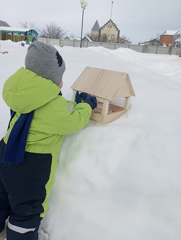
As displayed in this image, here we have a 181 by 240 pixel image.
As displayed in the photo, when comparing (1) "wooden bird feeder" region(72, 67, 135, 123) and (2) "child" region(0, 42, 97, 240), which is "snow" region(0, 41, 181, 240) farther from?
(2) "child" region(0, 42, 97, 240)

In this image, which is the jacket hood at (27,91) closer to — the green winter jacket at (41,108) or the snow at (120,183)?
the green winter jacket at (41,108)

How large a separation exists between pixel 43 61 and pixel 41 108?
0.29 metres

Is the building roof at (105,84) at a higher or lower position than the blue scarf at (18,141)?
higher

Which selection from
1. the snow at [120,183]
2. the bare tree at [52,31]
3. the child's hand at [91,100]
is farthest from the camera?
the bare tree at [52,31]

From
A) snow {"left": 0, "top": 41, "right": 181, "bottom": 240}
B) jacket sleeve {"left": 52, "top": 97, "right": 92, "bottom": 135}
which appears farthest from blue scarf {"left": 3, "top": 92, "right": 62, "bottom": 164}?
snow {"left": 0, "top": 41, "right": 181, "bottom": 240}

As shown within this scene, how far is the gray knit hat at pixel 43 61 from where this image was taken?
3.84 ft

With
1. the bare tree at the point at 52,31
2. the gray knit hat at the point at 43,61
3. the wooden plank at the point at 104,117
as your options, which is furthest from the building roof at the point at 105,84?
the bare tree at the point at 52,31

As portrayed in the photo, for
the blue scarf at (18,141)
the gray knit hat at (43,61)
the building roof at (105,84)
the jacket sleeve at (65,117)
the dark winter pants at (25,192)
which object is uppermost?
the gray knit hat at (43,61)

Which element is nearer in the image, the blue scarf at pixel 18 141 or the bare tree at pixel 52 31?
the blue scarf at pixel 18 141

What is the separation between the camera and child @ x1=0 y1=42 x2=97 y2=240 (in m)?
1.13

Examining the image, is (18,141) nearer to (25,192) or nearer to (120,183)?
(25,192)

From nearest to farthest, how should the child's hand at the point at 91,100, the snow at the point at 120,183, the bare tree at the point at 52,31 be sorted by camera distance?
the snow at the point at 120,183 → the child's hand at the point at 91,100 → the bare tree at the point at 52,31

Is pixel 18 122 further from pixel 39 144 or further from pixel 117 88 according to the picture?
pixel 117 88

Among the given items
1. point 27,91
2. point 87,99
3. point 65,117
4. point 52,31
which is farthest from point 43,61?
point 52,31
